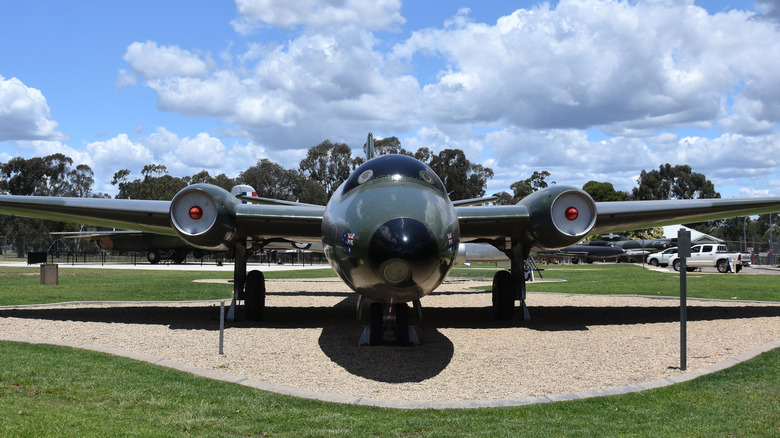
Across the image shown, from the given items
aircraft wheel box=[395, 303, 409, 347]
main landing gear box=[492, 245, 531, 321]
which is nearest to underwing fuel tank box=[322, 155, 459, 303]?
aircraft wheel box=[395, 303, 409, 347]

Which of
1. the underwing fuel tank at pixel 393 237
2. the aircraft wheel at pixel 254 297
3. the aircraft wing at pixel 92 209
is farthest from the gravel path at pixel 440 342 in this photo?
the aircraft wing at pixel 92 209

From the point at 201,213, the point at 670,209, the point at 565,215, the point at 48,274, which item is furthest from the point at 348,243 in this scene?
the point at 48,274

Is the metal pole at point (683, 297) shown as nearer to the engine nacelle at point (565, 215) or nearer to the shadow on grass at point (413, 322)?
the shadow on grass at point (413, 322)

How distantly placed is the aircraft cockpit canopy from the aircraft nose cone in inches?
67.8

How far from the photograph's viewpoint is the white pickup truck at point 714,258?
4159cm

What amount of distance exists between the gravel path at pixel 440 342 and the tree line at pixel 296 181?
58707 mm

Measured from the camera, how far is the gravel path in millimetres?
7781

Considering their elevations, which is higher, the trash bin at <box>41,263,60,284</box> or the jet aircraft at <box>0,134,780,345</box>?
the jet aircraft at <box>0,134,780,345</box>

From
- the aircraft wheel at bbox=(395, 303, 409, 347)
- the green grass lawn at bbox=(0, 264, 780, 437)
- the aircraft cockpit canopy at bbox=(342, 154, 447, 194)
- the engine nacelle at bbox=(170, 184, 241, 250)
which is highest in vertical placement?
the aircraft cockpit canopy at bbox=(342, 154, 447, 194)

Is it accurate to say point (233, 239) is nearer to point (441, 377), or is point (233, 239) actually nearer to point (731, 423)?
point (441, 377)

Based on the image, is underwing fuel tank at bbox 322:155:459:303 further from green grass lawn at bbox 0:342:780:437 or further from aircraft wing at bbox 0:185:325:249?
aircraft wing at bbox 0:185:325:249

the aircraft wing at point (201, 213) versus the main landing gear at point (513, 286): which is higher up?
the aircraft wing at point (201, 213)

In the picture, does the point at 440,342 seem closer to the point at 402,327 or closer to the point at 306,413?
the point at 402,327

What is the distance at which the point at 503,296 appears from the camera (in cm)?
1368
